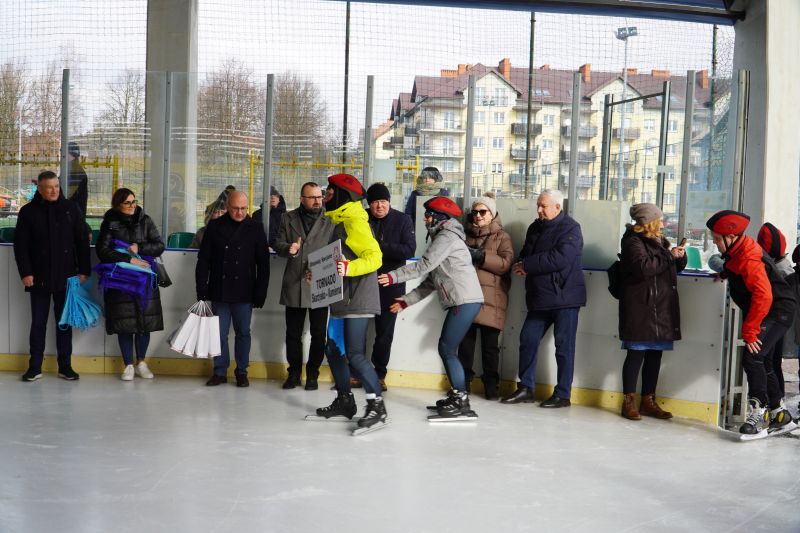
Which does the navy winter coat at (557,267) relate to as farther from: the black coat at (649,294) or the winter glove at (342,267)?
the winter glove at (342,267)

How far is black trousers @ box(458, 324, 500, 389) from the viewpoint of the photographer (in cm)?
722

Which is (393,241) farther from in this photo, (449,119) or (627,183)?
(627,183)

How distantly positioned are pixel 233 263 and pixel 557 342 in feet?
8.61

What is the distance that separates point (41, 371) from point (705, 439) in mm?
5310

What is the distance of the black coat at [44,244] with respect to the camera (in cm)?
728

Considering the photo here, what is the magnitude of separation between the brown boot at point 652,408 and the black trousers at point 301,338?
8.21ft

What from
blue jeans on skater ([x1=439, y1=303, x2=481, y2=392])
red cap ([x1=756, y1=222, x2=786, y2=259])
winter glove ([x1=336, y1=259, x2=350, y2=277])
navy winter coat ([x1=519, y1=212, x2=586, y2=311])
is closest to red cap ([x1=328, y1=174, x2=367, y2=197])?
winter glove ([x1=336, y1=259, x2=350, y2=277])

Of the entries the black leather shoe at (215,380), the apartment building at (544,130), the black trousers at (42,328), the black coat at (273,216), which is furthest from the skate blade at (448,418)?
the black trousers at (42,328)

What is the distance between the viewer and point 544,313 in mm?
7031

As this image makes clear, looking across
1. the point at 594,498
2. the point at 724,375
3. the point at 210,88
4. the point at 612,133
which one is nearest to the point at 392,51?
the point at 210,88

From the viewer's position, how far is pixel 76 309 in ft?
24.3

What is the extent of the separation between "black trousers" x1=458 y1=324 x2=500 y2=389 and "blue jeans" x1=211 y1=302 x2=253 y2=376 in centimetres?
175

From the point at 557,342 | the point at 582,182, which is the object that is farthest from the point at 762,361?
the point at 582,182

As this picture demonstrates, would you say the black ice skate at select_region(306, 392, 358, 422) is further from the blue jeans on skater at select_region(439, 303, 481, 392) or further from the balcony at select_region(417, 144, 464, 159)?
the balcony at select_region(417, 144, 464, 159)
